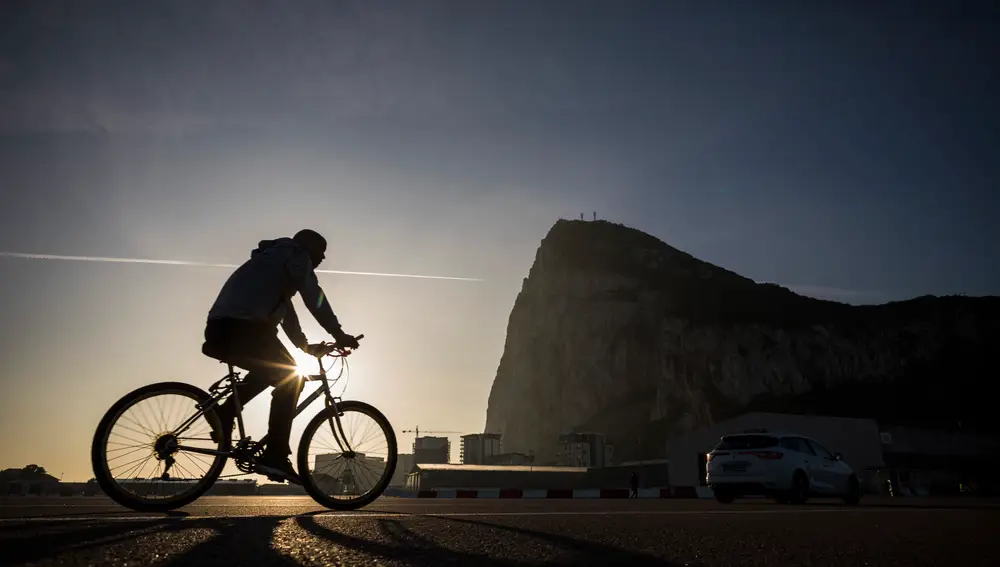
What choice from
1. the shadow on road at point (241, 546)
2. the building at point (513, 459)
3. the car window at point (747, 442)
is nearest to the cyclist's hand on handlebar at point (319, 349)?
the shadow on road at point (241, 546)

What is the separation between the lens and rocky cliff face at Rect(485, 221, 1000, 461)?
105562mm

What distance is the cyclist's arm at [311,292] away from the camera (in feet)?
16.3

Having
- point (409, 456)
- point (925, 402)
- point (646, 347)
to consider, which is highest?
point (646, 347)

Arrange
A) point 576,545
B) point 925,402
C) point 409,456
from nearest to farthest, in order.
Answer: point 576,545
point 925,402
point 409,456

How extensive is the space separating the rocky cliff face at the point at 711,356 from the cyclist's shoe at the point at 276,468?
103m

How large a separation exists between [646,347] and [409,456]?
234ft

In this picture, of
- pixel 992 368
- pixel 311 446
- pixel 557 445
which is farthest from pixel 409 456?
pixel 311 446

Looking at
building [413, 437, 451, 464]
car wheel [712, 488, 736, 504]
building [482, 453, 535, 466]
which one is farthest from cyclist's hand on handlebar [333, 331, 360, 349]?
building [413, 437, 451, 464]

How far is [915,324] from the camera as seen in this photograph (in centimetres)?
11412

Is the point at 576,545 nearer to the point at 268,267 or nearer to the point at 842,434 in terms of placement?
the point at 268,267

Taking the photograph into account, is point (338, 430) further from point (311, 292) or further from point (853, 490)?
point (853, 490)

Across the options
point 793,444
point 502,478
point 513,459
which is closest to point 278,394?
point 793,444

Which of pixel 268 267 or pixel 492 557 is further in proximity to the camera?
pixel 268 267

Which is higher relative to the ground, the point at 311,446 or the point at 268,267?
the point at 268,267
